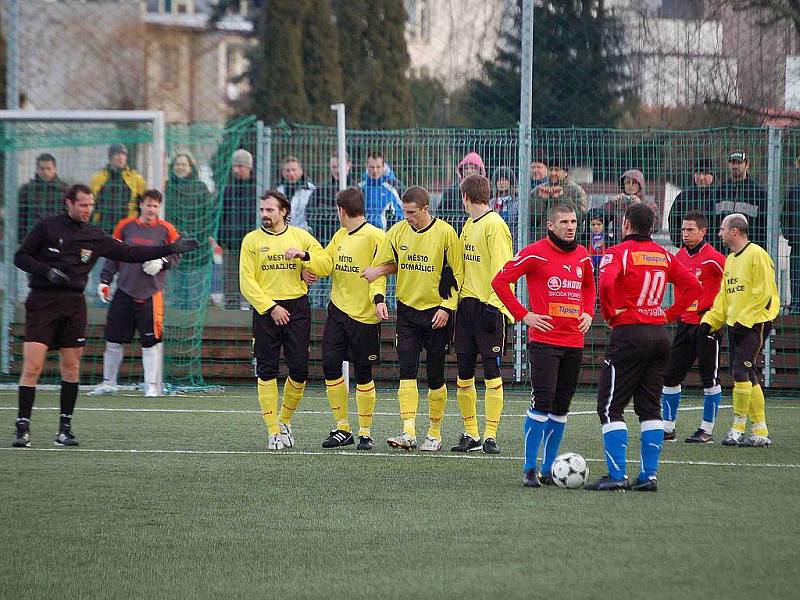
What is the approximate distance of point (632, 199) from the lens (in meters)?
14.0

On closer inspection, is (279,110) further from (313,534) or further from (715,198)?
(313,534)

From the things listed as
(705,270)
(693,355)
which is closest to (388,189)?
(693,355)

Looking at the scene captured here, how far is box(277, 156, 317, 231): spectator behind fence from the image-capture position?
600 inches

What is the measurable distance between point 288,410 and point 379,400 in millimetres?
4151

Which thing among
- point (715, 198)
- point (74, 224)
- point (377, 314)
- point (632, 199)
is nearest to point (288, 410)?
point (377, 314)

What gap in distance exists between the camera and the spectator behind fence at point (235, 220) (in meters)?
15.6

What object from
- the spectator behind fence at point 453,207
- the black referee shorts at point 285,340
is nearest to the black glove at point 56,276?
the black referee shorts at point 285,340

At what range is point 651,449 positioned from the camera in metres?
8.05

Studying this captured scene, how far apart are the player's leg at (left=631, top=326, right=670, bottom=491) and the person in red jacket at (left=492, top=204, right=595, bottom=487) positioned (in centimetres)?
46

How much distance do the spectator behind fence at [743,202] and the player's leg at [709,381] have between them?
3739mm

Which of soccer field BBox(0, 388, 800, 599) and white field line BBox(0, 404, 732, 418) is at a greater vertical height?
white field line BBox(0, 404, 732, 418)

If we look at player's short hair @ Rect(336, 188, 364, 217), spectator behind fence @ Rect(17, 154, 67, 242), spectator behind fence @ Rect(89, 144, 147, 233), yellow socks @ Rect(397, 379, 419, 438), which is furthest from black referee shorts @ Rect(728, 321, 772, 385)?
spectator behind fence @ Rect(17, 154, 67, 242)

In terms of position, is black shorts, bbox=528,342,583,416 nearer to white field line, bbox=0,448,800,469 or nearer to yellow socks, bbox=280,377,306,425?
white field line, bbox=0,448,800,469

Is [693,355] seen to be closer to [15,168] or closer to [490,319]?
[490,319]
